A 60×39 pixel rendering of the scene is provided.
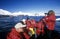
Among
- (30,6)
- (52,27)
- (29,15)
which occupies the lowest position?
(52,27)

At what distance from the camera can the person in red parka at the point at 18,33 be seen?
6.95 ft

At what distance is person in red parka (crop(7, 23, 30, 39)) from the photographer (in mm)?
2119

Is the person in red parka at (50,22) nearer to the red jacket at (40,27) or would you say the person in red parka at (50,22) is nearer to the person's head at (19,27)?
the red jacket at (40,27)

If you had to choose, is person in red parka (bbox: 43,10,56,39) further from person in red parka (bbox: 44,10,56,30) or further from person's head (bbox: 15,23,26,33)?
person's head (bbox: 15,23,26,33)

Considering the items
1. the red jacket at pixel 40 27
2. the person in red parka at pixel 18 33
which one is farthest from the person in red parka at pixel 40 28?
the person in red parka at pixel 18 33

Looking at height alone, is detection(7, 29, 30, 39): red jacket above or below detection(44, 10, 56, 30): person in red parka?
below

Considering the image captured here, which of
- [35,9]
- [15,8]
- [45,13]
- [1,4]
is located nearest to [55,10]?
[45,13]

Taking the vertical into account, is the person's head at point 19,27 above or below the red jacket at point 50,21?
below

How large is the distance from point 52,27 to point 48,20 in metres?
0.13

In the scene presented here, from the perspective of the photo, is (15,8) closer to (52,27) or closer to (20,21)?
(20,21)

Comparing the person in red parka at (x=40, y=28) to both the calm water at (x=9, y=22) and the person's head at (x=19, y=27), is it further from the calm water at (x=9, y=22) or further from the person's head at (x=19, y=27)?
the person's head at (x=19, y=27)

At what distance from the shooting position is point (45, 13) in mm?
2164

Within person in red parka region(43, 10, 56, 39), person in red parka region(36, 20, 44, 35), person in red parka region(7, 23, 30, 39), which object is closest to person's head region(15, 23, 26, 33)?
person in red parka region(7, 23, 30, 39)

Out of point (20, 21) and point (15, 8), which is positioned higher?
point (15, 8)
